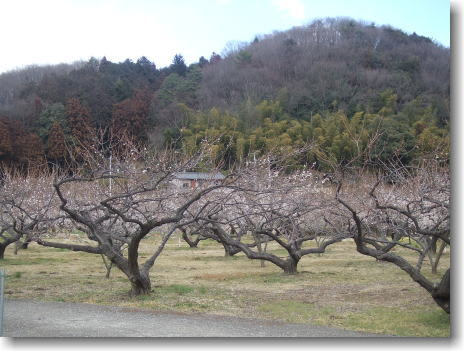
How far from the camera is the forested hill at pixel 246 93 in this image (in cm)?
754

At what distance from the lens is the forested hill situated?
7543 millimetres

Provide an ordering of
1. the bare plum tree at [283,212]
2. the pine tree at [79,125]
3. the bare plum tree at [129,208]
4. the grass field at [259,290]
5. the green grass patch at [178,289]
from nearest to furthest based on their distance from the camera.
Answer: the grass field at [259,290], the bare plum tree at [129,208], the pine tree at [79,125], the green grass patch at [178,289], the bare plum tree at [283,212]

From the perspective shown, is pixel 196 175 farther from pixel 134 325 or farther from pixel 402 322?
pixel 402 322

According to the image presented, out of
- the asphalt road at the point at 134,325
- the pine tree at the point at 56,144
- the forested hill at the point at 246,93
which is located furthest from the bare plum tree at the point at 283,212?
the asphalt road at the point at 134,325

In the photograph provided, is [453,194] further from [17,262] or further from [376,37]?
[17,262]

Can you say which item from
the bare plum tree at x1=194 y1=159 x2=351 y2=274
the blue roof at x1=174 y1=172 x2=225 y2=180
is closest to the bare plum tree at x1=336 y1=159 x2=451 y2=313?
the bare plum tree at x1=194 y1=159 x2=351 y2=274

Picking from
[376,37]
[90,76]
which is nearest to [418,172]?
[376,37]

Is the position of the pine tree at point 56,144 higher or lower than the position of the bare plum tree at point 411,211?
higher

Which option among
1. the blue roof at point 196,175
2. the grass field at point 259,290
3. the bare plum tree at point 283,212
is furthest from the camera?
the bare plum tree at point 283,212

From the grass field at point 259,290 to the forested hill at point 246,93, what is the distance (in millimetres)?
2137

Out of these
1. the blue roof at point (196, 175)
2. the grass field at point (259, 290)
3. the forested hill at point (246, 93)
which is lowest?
the grass field at point (259, 290)

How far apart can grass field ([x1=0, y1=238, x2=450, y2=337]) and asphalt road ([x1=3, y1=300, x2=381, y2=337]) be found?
1.90ft

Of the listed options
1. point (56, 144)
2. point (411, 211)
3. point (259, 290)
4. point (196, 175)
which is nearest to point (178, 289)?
point (259, 290)

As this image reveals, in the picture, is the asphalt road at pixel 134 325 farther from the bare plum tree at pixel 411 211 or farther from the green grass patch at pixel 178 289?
the green grass patch at pixel 178 289
